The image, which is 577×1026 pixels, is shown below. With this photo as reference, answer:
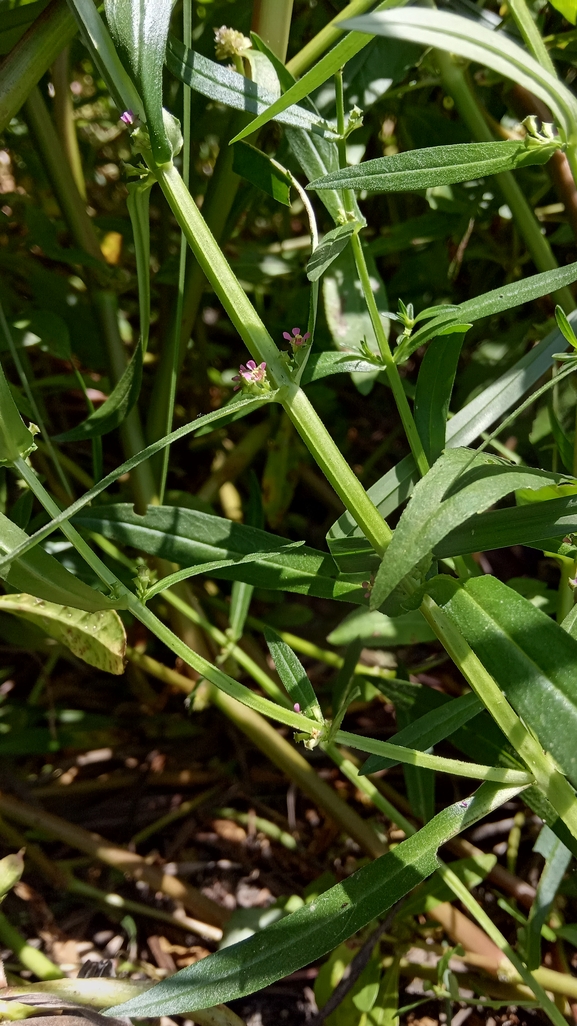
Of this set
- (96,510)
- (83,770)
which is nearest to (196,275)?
(96,510)

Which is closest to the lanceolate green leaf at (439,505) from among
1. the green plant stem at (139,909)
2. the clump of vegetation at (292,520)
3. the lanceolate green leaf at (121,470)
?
the clump of vegetation at (292,520)

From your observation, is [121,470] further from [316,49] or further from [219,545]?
[316,49]

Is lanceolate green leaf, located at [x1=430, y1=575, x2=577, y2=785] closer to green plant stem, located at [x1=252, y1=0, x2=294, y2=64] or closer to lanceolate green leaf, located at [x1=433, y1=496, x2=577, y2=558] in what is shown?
lanceolate green leaf, located at [x1=433, y1=496, x2=577, y2=558]

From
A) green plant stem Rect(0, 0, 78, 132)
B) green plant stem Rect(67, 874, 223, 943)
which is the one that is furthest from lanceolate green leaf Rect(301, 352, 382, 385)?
green plant stem Rect(67, 874, 223, 943)

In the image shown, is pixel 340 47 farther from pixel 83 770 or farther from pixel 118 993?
pixel 83 770

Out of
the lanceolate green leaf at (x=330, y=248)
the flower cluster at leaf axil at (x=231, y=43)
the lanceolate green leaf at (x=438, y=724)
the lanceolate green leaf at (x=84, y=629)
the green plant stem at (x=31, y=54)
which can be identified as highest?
the green plant stem at (x=31, y=54)

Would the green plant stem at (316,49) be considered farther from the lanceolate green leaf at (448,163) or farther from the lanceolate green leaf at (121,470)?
the lanceolate green leaf at (121,470)
